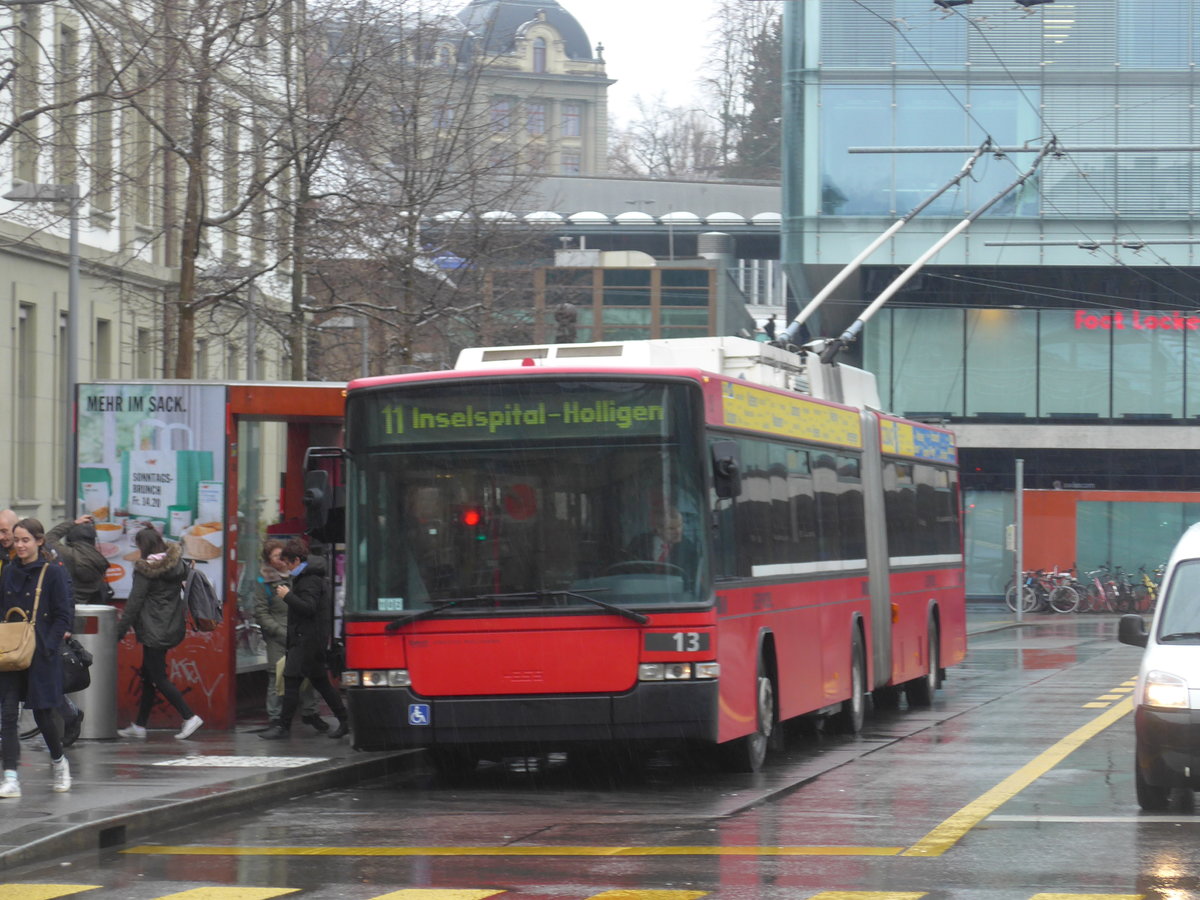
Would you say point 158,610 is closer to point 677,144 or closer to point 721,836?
point 721,836

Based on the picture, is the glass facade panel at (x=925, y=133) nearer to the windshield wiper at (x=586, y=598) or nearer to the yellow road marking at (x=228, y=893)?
the windshield wiper at (x=586, y=598)

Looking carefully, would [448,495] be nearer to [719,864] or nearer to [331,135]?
[719,864]

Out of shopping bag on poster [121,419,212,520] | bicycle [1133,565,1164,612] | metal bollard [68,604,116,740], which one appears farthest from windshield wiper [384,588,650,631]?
bicycle [1133,565,1164,612]

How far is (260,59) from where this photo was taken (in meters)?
21.5

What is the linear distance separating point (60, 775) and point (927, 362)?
1640 inches

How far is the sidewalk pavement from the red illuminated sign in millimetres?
37591

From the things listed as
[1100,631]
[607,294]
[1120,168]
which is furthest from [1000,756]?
[607,294]

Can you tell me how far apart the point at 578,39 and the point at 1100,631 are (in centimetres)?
9683

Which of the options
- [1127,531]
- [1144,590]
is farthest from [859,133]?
[1144,590]

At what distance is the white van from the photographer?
11023 mm

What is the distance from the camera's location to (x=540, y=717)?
12.8m

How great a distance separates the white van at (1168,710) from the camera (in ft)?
36.2

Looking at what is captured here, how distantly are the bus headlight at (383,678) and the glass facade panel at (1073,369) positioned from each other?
40745mm

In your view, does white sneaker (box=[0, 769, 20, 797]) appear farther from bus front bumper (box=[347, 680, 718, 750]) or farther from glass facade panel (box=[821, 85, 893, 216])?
glass facade panel (box=[821, 85, 893, 216])
